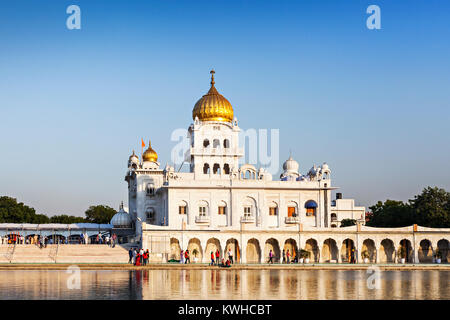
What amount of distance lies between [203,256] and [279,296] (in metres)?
33.4

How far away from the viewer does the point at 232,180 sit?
63062mm

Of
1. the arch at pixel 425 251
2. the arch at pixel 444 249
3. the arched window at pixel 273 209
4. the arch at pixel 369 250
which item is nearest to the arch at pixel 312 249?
the arch at pixel 369 250

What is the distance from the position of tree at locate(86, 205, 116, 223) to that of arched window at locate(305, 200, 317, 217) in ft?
170

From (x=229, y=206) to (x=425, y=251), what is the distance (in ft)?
61.8

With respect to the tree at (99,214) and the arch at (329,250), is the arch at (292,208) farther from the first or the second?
the tree at (99,214)

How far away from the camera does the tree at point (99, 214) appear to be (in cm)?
10925

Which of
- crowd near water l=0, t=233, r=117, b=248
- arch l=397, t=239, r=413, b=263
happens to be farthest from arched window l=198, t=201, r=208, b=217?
arch l=397, t=239, r=413, b=263

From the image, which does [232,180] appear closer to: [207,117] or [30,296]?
[207,117]

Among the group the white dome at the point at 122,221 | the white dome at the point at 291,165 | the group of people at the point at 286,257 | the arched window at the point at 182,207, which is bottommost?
the group of people at the point at 286,257

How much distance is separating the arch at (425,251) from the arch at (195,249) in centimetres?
2020

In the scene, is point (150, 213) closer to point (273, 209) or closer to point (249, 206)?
point (249, 206)

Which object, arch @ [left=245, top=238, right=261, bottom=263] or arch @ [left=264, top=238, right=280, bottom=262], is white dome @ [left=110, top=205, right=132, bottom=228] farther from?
arch @ [left=264, top=238, right=280, bottom=262]

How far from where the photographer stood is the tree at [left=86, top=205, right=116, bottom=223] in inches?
4301
